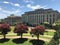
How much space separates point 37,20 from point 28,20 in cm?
1033

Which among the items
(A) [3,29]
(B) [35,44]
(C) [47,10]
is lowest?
→ (B) [35,44]

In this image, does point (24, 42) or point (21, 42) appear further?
point (21, 42)

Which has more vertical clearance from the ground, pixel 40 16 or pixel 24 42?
pixel 40 16

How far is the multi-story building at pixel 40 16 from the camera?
11059 centimetres

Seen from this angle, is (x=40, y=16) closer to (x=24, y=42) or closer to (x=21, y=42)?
(x=21, y=42)

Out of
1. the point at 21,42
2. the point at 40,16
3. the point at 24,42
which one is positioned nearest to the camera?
the point at 24,42

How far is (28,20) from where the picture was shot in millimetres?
127938

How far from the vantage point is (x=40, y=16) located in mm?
118625

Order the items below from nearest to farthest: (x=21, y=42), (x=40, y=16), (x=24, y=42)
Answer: (x=24, y=42) → (x=21, y=42) → (x=40, y=16)

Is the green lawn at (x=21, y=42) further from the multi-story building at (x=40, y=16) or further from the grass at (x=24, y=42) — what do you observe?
the multi-story building at (x=40, y=16)

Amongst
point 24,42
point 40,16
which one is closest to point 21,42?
point 24,42

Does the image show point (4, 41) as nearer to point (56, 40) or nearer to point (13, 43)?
point (13, 43)

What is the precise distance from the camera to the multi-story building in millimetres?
110588

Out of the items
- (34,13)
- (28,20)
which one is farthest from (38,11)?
(28,20)
